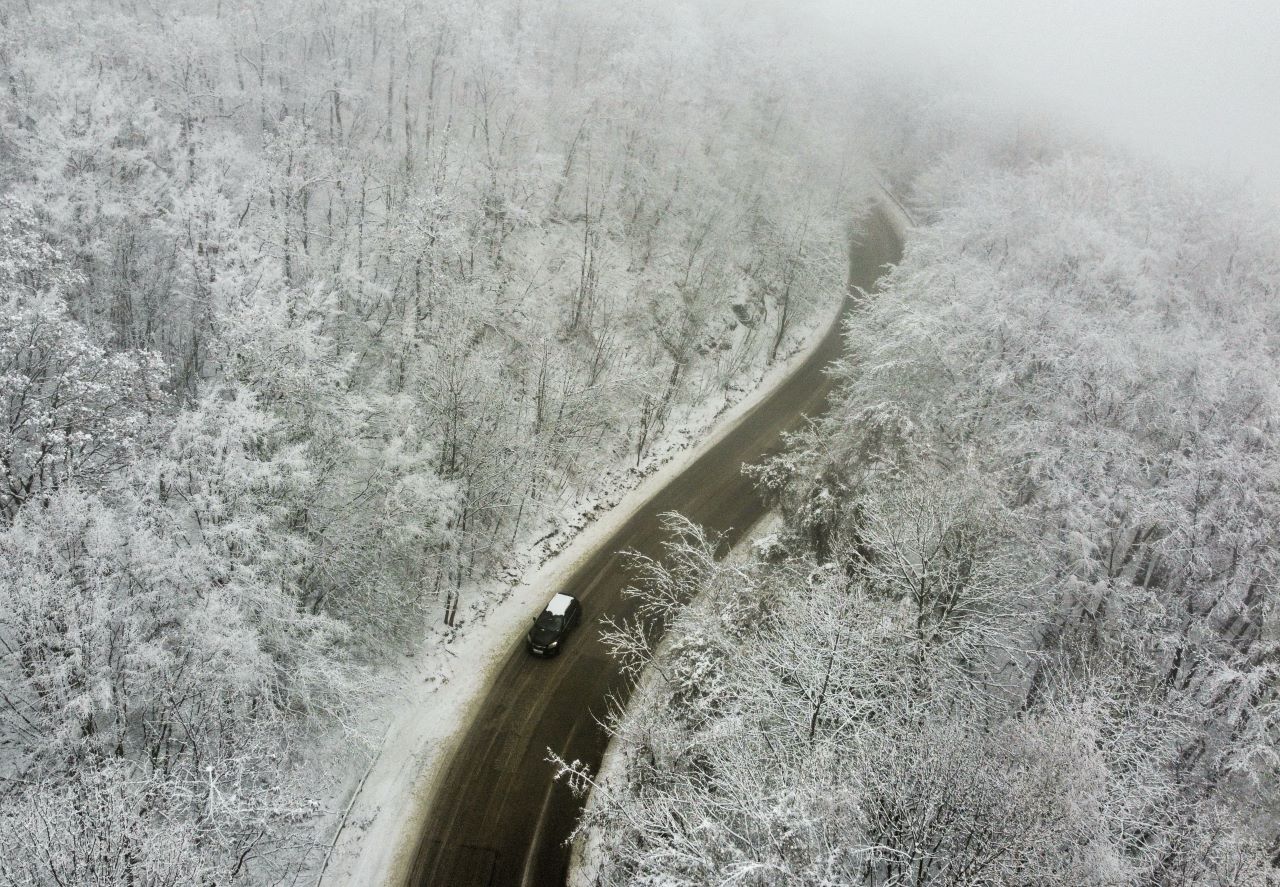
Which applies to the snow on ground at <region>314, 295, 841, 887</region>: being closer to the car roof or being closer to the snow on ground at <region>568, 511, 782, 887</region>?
the car roof

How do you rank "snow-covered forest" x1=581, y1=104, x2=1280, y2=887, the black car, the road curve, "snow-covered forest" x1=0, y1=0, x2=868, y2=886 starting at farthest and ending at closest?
the black car < the road curve < "snow-covered forest" x1=0, y1=0, x2=868, y2=886 < "snow-covered forest" x1=581, y1=104, x2=1280, y2=887

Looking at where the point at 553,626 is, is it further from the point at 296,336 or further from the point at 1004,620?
the point at 1004,620

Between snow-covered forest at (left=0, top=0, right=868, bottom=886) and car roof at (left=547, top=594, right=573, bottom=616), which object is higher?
snow-covered forest at (left=0, top=0, right=868, bottom=886)

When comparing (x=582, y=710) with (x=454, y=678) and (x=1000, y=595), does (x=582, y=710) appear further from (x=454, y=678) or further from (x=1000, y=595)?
(x=1000, y=595)

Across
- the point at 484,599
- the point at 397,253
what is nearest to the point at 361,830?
the point at 484,599

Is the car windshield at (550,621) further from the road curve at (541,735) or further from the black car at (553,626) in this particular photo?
the road curve at (541,735)

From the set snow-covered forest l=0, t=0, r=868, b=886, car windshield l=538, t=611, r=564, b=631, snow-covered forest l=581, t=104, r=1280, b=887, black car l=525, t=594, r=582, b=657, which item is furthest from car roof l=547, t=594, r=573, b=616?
snow-covered forest l=0, t=0, r=868, b=886

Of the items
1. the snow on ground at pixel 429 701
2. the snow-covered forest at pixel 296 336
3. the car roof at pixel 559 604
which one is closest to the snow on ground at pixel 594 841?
the car roof at pixel 559 604

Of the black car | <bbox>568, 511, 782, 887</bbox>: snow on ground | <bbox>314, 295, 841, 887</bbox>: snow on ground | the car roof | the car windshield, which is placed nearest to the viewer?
<bbox>568, 511, 782, 887</bbox>: snow on ground
